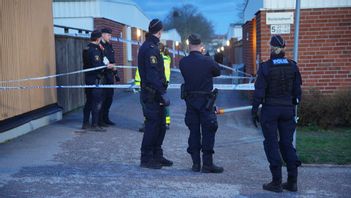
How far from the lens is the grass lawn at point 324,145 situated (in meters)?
7.13

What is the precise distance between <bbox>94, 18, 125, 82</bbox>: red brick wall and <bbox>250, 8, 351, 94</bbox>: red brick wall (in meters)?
7.57

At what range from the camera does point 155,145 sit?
22.6 feet

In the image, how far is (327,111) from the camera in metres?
9.59

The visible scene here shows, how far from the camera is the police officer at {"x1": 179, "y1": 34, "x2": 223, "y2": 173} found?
631cm

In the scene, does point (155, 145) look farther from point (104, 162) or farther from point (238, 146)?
point (238, 146)

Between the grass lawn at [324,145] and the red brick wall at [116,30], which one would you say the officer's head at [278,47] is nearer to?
the grass lawn at [324,145]

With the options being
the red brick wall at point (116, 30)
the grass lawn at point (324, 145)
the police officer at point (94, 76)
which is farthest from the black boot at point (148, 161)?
the red brick wall at point (116, 30)

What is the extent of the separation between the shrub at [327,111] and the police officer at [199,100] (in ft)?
12.4

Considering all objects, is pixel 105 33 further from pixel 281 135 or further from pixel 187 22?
pixel 187 22

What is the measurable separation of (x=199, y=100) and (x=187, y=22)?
57.9 meters

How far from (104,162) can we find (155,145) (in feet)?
2.68

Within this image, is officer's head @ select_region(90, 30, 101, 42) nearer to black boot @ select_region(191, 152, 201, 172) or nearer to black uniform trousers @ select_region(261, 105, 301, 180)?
black boot @ select_region(191, 152, 201, 172)

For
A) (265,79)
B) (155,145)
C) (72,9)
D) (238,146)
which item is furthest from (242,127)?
(72,9)

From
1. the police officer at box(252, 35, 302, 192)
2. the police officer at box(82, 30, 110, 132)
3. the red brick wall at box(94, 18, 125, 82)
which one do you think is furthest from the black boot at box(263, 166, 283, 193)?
the red brick wall at box(94, 18, 125, 82)
